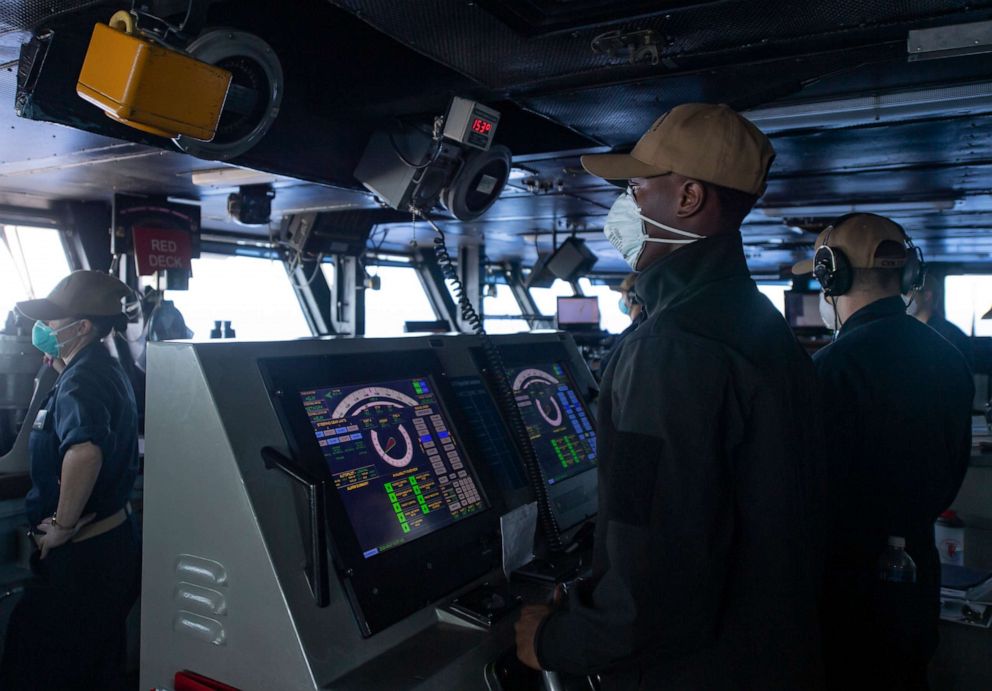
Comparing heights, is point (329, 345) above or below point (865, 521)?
above

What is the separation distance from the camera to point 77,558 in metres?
2.65

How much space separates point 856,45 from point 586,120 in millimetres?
976

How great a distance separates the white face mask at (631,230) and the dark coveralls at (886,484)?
2.49 feet

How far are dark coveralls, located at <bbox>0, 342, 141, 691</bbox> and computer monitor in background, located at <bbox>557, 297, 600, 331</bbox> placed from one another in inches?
197

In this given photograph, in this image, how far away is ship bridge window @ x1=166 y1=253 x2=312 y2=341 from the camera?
764cm

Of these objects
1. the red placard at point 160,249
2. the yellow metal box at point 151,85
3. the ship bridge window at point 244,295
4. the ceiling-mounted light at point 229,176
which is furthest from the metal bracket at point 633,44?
the ship bridge window at point 244,295

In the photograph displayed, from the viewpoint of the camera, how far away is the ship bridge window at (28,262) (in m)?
6.11

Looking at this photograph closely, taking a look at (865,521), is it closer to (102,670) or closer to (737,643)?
(737,643)

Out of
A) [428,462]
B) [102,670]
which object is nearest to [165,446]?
[428,462]

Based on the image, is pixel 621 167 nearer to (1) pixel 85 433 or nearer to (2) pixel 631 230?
(2) pixel 631 230

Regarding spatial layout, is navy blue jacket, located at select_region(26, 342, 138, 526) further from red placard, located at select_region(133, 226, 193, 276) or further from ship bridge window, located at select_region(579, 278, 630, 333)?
ship bridge window, located at select_region(579, 278, 630, 333)

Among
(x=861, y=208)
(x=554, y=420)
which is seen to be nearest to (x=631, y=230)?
(x=554, y=420)

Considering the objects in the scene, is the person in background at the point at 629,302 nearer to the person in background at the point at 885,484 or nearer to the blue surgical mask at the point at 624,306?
the blue surgical mask at the point at 624,306

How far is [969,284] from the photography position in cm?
1083
